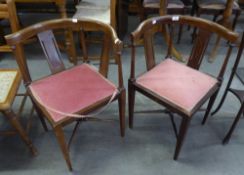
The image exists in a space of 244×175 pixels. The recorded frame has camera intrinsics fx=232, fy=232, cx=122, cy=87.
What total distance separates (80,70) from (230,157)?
3.70ft

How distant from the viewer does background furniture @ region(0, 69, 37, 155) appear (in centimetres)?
125

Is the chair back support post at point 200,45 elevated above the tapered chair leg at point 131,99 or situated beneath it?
elevated above

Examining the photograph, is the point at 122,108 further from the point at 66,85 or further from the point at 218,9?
the point at 218,9

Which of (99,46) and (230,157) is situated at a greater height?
(99,46)

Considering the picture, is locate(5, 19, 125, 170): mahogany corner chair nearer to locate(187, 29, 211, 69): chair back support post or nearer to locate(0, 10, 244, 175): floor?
locate(0, 10, 244, 175): floor

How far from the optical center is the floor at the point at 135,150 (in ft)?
4.72

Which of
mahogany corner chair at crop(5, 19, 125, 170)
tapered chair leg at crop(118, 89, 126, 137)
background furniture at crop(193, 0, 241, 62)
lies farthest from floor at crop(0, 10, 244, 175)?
background furniture at crop(193, 0, 241, 62)

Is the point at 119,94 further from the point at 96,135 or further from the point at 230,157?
the point at 230,157

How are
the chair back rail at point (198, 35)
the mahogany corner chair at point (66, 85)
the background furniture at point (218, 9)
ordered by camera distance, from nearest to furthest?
the mahogany corner chair at point (66, 85) < the chair back rail at point (198, 35) < the background furniture at point (218, 9)

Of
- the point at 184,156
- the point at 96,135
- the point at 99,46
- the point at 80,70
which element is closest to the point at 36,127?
the point at 96,135

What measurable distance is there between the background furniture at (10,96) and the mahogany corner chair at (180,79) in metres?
0.68

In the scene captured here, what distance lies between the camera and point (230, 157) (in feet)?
4.96

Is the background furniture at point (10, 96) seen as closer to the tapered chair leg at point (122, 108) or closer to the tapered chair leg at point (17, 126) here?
the tapered chair leg at point (17, 126)

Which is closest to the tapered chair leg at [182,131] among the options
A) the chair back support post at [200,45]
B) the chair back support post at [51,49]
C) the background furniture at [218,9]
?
the chair back support post at [200,45]
